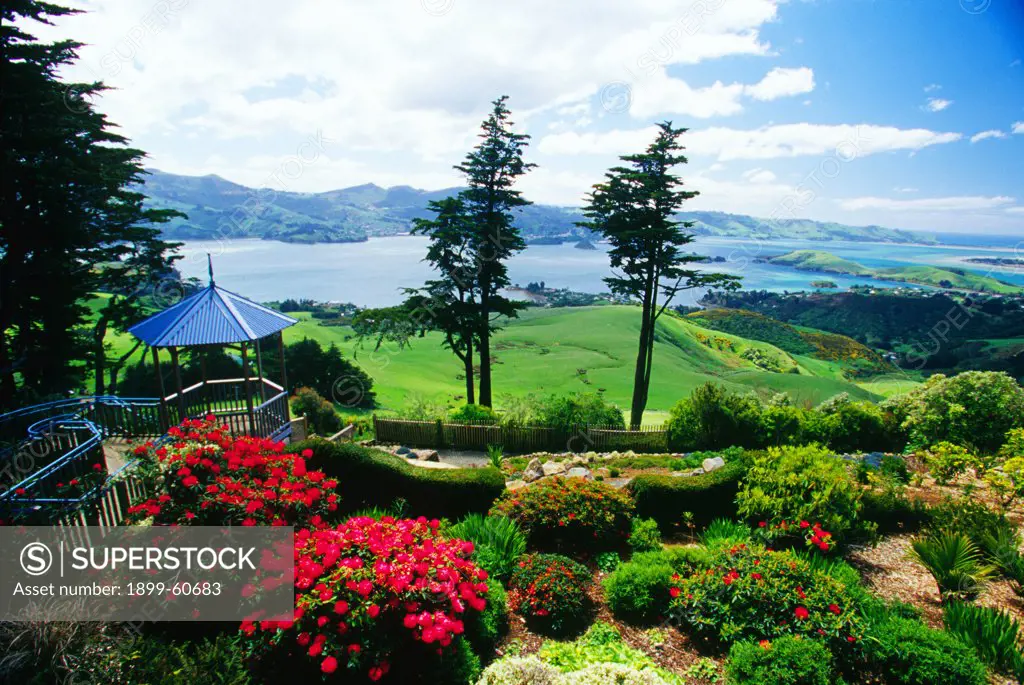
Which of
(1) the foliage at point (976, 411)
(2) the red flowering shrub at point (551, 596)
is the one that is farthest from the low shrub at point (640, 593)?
(1) the foliage at point (976, 411)

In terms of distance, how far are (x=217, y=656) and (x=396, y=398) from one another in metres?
35.1

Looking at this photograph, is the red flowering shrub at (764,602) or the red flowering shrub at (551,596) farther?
the red flowering shrub at (551,596)

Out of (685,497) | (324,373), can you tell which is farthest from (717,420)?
(324,373)

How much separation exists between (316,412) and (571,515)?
16759 mm

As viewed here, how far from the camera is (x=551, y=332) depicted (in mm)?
81625

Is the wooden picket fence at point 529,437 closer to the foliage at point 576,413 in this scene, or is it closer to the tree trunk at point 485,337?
the foliage at point 576,413

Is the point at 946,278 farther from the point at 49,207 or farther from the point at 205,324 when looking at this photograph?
the point at 49,207

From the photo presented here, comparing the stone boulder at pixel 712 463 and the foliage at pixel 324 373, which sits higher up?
the stone boulder at pixel 712 463

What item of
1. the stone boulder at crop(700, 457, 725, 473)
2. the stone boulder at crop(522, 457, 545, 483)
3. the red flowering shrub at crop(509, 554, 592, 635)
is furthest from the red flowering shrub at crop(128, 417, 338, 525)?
the stone boulder at crop(700, 457, 725, 473)

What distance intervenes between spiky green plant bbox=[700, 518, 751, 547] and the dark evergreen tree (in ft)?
63.7

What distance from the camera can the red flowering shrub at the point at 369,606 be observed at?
4.48 metres

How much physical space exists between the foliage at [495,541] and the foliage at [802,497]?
156 inches

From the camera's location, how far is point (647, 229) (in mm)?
20188

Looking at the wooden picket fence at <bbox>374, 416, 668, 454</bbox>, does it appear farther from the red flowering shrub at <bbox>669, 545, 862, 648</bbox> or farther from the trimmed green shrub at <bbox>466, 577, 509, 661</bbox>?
the trimmed green shrub at <bbox>466, 577, 509, 661</bbox>
